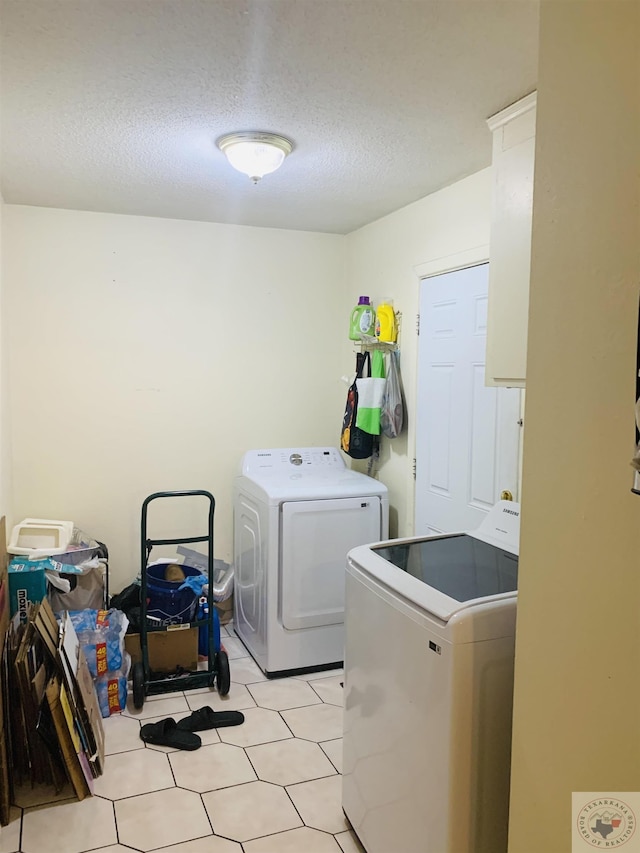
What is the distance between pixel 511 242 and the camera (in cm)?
196

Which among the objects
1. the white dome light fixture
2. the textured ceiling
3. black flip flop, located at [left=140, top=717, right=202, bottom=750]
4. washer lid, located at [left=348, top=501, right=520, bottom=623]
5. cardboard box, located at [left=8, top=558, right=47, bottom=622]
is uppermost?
the textured ceiling

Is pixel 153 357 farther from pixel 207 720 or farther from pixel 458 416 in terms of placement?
pixel 207 720

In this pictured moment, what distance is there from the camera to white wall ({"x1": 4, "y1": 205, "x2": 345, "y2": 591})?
3432mm

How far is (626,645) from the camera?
39.3 inches

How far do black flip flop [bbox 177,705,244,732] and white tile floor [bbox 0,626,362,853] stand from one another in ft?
0.09

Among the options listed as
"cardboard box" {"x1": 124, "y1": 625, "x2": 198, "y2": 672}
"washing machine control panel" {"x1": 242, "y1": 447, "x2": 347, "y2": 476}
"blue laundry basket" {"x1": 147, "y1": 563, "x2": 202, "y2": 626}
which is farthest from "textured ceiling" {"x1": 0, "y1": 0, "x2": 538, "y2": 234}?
"cardboard box" {"x1": 124, "y1": 625, "x2": 198, "y2": 672}

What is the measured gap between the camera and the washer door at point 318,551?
3133mm

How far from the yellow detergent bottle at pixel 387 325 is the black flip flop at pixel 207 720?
1981mm

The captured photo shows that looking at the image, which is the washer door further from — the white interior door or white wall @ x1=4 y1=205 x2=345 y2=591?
white wall @ x1=4 y1=205 x2=345 y2=591

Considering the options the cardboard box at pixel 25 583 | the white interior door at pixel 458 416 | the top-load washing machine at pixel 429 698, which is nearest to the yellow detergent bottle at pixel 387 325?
the white interior door at pixel 458 416

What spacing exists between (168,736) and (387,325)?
2.21m

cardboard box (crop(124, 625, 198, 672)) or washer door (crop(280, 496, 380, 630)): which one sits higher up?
washer door (crop(280, 496, 380, 630))

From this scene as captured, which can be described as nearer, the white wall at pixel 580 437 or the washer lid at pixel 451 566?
the white wall at pixel 580 437

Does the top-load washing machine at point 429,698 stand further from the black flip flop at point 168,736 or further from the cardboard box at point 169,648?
the cardboard box at point 169,648
